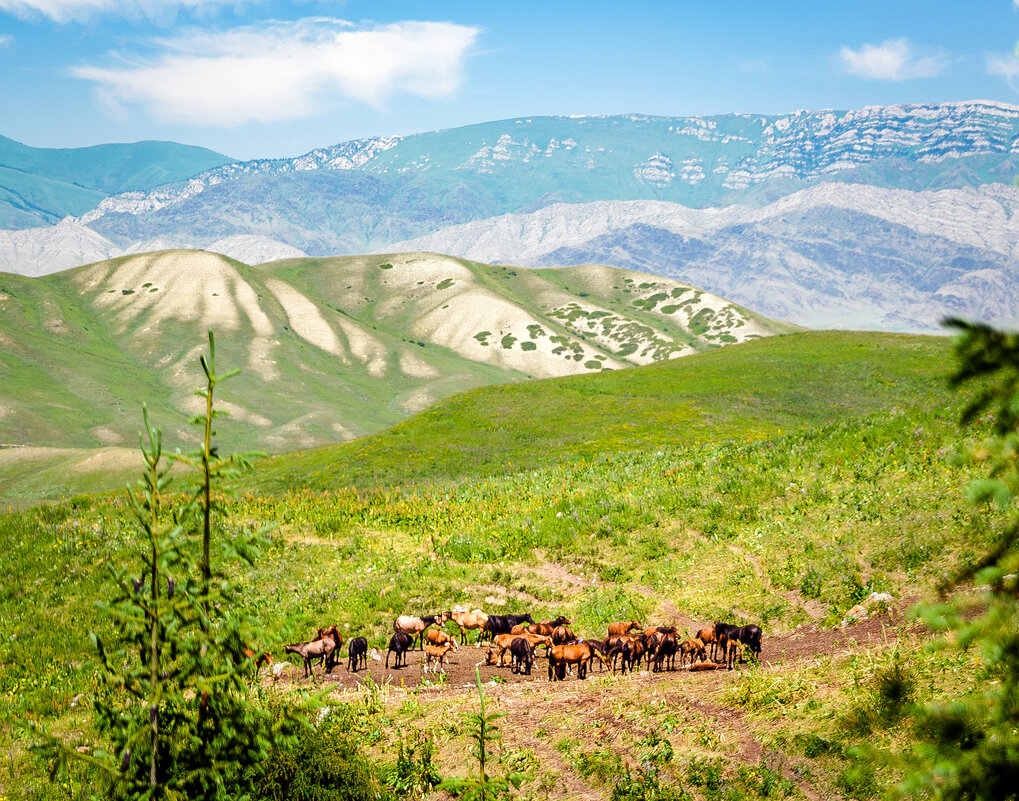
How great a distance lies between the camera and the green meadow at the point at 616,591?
9.82 metres

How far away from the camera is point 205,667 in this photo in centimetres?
652

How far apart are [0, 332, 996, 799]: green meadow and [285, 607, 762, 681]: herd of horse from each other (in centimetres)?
73

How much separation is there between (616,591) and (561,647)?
19.6 feet

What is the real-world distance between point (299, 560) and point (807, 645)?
1702cm

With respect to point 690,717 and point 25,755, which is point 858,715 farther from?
point 25,755

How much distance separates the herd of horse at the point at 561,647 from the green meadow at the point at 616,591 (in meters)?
0.73

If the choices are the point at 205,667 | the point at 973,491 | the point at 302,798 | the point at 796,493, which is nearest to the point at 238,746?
the point at 205,667

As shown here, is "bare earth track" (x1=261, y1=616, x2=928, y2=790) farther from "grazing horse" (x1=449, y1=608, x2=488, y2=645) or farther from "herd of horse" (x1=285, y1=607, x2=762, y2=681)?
"grazing horse" (x1=449, y1=608, x2=488, y2=645)

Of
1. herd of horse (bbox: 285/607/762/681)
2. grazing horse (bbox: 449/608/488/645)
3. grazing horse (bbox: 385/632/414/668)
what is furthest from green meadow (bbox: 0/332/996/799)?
grazing horse (bbox: 385/632/414/668)

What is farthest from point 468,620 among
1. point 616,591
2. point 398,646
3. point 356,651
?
point 616,591

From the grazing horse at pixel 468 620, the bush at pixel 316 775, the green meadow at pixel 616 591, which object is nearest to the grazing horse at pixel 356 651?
the green meadow at pixel 616 591

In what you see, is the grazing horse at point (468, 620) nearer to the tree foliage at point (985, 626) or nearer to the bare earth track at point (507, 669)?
the bare earth track at point (507, 669)

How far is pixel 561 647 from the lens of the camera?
49.5 ft

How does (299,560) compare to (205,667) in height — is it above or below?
below
